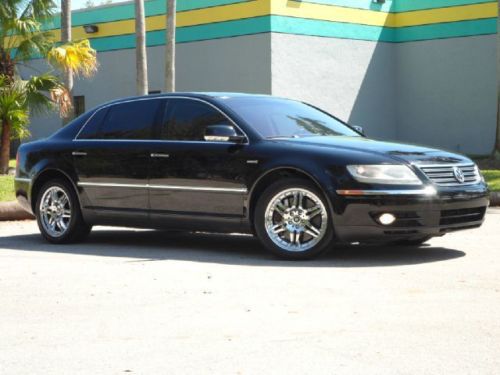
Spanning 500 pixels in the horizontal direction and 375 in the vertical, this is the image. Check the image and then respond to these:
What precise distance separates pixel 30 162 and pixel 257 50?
623 inches

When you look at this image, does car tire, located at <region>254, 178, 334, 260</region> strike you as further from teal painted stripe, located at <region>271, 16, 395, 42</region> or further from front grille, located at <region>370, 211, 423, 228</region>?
teal painted stripe, located at <region>271, 16, 395, 42</region>

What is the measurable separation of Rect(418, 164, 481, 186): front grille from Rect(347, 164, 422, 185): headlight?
6.6 inches

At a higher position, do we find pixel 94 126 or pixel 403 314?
pixel 94 126

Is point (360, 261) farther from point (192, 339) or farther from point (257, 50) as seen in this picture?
point (257, 50)

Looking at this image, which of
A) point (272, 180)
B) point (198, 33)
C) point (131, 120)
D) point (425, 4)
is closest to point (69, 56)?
point (198, 33)

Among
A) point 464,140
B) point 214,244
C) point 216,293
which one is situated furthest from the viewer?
point 464,140

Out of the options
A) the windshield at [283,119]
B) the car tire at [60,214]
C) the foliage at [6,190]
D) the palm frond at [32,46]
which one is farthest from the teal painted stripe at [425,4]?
the car tire at [60,214]

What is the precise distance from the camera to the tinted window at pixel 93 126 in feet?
37.0

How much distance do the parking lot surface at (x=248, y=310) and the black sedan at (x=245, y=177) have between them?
0.35 metres

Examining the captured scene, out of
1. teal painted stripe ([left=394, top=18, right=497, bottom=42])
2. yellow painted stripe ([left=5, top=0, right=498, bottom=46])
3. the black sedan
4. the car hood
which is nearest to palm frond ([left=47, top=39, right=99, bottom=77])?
yellow painted stripe ([left=5, top=0, right=498, bottom=46])

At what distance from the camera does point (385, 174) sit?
920 cm

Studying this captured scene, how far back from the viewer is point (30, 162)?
11.7 metres

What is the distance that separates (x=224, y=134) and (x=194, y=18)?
1956 centimetres

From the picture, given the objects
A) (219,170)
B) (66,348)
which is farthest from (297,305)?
(219,170)
